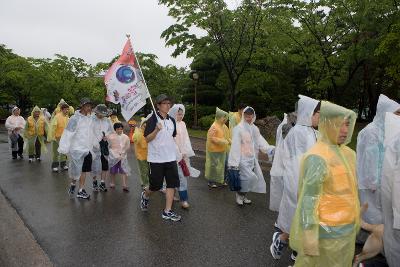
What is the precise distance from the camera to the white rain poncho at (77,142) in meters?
7.77

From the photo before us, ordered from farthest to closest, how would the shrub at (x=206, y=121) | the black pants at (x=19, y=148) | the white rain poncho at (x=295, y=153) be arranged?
the shrub at (x=206, y=121), the black pants at (x=19, y=148), the white rain poncho at (x=295, y=153)

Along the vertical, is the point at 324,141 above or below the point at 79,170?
above

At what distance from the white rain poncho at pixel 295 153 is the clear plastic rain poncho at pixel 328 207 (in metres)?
1.16

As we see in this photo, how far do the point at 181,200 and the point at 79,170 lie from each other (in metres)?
2.02

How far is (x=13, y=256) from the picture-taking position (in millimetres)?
4797

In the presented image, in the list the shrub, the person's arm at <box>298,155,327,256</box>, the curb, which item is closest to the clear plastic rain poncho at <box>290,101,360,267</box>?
the person's arm at <box>298,155,327,256</box>

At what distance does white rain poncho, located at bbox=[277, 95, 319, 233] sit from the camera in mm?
4379

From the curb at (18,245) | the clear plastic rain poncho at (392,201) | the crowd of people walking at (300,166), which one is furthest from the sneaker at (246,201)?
the clear plastic rain poncho at (392,201)

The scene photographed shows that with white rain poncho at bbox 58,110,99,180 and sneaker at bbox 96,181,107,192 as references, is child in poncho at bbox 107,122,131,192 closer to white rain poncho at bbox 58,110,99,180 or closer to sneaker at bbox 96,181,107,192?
sneaker at bbox 96,181,107,192

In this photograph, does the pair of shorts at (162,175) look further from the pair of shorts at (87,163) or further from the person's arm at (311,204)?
the person's arm at (311,204)

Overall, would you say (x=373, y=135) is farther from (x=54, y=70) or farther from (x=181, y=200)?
(x=54, y=70)

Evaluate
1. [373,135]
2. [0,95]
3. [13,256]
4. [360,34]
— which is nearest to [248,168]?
[373,135]

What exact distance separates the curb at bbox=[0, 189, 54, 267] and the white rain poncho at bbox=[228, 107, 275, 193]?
10.4ft

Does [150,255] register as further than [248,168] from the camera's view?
No
